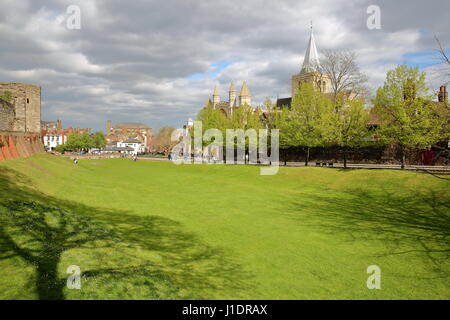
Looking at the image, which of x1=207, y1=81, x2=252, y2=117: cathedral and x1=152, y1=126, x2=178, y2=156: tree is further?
x1=152, y1=126, x2=178, y2=156: tree

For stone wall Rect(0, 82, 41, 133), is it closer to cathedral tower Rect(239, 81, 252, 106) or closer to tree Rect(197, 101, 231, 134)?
tree Rect(197, 101, 231, 134)

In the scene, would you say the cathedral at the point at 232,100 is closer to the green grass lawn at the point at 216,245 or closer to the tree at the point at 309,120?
the tree at the point at 309,120

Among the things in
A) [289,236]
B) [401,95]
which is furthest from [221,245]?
[401,95]

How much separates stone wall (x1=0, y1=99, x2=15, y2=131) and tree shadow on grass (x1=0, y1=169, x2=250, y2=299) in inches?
1027

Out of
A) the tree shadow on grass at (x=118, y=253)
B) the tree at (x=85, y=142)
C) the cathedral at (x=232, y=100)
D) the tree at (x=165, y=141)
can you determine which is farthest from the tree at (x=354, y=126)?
the tree at (x=85, y=142)

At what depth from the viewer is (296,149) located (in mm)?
52781

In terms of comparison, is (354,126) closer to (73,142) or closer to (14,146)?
(14,146)

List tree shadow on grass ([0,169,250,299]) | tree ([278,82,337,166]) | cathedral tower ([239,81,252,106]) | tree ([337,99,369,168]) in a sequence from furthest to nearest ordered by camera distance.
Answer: cathedral tower ([239,81,252,106]) → tree ([278,82,337,166]) → tree ([337,99,369,168]) → tree shadow on grass ([0,169,250,299])

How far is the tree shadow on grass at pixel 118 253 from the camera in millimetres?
7055

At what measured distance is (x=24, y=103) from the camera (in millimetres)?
41938

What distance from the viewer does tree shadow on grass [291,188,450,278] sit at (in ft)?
40.4

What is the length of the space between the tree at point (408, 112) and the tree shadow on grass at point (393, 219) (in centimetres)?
781

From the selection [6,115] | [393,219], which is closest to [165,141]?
[6,115]

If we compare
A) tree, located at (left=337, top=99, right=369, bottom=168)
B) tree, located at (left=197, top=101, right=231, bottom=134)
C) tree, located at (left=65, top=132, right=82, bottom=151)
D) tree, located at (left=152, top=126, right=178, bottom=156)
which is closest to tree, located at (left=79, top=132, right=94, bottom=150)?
tree, located at (left=65, top=132, right=82, bottom=151)
